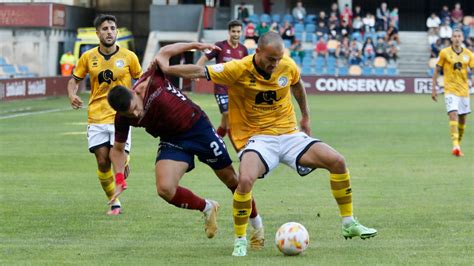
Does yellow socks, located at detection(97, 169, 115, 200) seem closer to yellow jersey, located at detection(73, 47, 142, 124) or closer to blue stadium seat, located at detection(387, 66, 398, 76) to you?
yellow jersey, located at detection(73, 47, 142, 124)

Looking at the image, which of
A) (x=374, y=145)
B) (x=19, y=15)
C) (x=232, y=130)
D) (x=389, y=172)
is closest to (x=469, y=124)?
(x=374, y=145)

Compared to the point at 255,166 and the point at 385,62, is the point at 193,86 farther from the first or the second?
the point at 255,166

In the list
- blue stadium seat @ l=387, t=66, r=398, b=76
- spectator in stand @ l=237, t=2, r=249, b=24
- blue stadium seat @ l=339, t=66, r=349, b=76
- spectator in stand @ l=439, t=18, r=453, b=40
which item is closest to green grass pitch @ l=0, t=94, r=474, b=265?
blue stadium seat @ l=339, t=66, r=349, b=76

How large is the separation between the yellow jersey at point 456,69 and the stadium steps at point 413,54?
30.5 m

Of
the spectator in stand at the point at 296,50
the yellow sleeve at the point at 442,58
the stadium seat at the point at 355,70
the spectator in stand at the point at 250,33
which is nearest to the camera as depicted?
the yellow sleeve at the point at 442,58

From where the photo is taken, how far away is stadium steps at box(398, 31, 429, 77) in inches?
2058

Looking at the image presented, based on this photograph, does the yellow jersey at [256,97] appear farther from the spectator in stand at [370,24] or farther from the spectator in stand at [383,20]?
the spectator in stand at [383,20]

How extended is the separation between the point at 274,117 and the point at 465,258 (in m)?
2.27

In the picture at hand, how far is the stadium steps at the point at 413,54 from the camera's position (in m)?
52.3

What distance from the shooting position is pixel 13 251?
9.82 meters

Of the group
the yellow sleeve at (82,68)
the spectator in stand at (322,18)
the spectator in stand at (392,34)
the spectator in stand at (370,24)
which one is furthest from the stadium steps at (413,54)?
the yellow sleeve at (82,68)

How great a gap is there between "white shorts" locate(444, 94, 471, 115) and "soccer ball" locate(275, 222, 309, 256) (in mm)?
11452

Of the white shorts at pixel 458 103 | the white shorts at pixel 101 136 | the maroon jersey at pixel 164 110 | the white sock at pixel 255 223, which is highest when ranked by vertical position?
the maroon jersey at pixel 164 110

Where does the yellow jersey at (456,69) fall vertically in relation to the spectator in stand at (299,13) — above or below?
above
